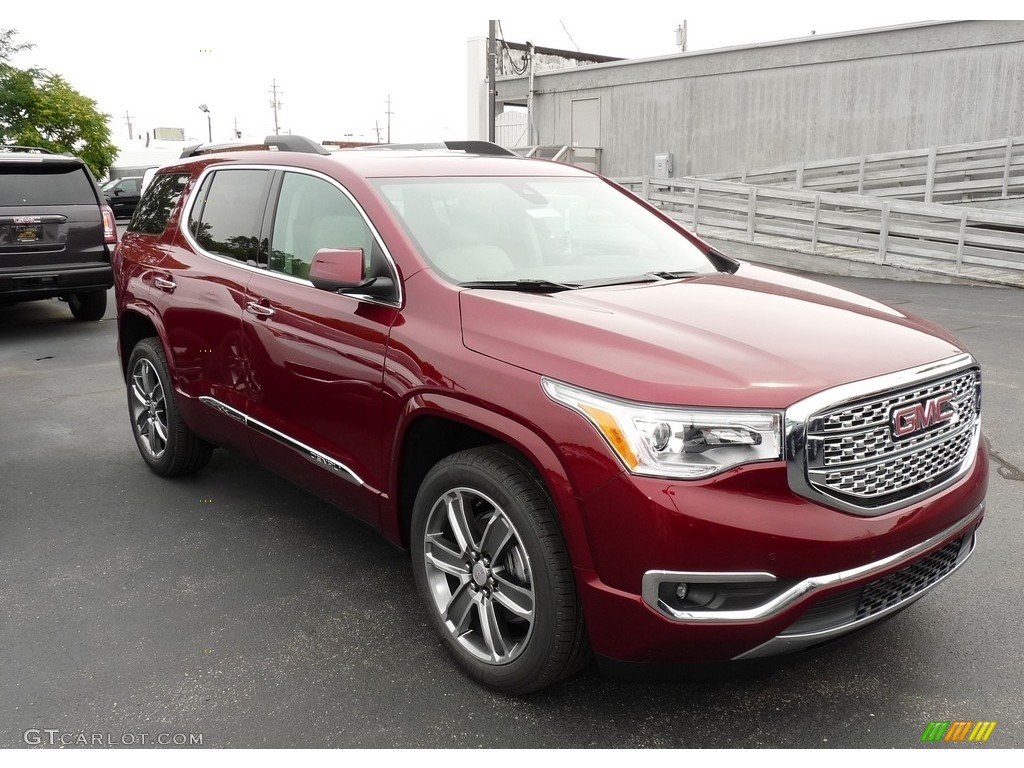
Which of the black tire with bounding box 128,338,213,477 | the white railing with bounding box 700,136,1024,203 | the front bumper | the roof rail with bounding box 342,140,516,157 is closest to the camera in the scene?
the front bumper

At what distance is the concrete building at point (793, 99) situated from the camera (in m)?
18.8

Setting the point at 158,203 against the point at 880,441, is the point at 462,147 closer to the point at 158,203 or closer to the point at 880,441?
the point at 158,203

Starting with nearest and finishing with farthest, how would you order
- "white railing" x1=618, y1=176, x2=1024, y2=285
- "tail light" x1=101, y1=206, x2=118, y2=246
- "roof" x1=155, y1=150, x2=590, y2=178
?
"roof" x1=155, y1=150, x2=590, y2=178, "tail light" x1=101, y1=206, x2=118, y2=246, "white railing" x1=618, y1=176, x2=1024, y2=285

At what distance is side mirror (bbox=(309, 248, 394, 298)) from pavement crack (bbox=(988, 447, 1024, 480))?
361 centimetres

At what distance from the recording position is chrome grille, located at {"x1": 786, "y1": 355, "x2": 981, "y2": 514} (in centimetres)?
250

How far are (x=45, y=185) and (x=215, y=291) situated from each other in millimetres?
6667

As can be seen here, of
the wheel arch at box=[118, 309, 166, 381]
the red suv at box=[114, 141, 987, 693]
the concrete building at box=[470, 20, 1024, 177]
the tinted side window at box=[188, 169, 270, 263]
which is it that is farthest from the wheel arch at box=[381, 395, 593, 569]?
the concrete building at box=[470, 20, 1024, 177]

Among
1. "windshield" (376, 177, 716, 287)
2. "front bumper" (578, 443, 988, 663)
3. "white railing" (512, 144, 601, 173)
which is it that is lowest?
"front bumper" (578, 443, 988, 663)

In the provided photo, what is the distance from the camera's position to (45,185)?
9.75 meters

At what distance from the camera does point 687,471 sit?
2477 millimetres

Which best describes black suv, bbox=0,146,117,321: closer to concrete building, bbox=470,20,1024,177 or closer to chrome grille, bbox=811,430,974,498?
chrome grille, bbox=811,430,974,498

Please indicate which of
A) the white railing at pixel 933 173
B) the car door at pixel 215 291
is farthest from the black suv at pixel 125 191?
the car door at pixel 215 291

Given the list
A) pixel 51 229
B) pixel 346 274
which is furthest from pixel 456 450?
pixel 51 229
